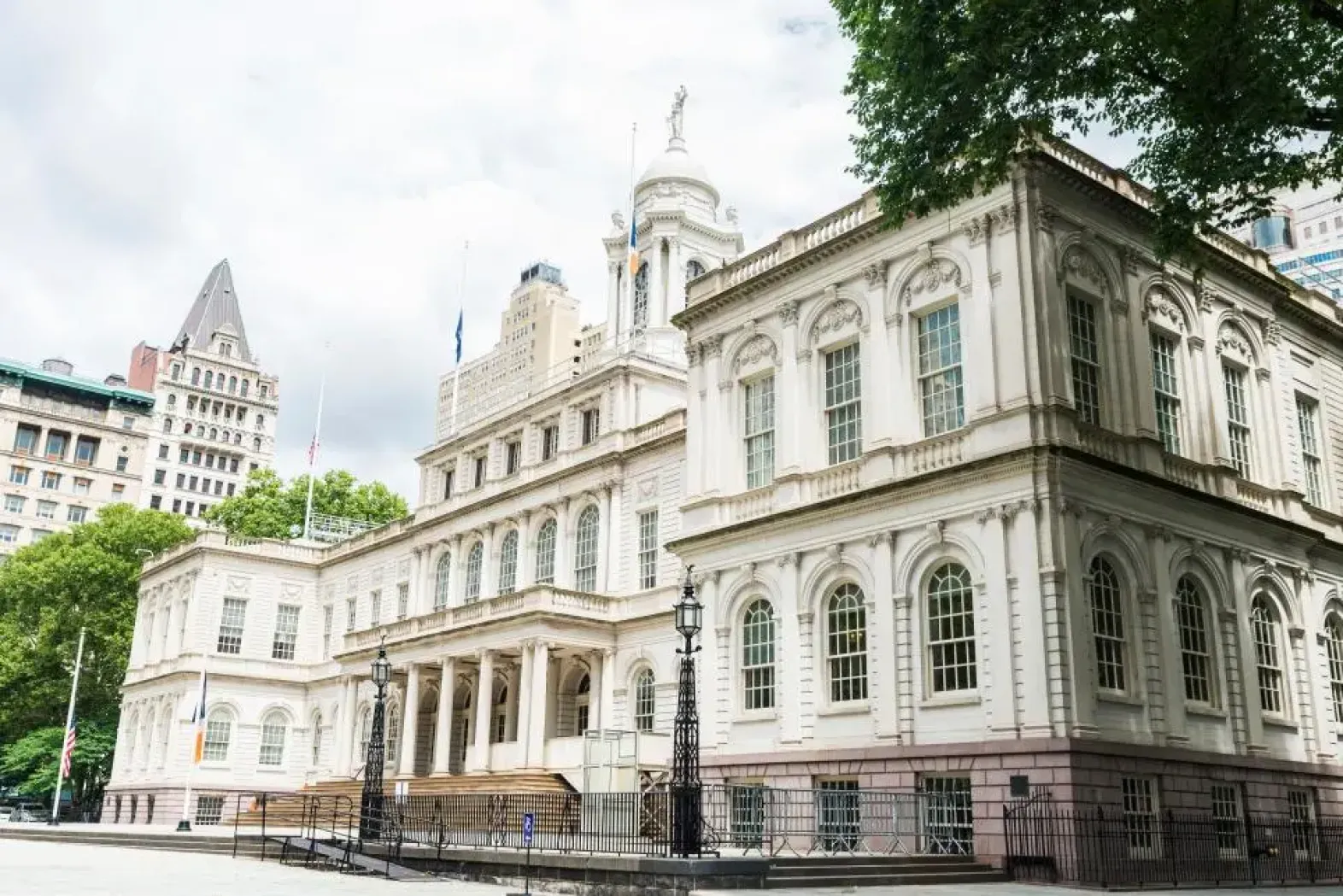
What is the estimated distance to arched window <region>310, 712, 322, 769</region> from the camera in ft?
181

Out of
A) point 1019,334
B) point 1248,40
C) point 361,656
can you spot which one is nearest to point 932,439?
point 1019,334

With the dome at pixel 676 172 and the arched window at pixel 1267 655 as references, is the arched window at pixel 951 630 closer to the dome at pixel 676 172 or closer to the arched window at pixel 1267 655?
the arched window at pixel 1267 655

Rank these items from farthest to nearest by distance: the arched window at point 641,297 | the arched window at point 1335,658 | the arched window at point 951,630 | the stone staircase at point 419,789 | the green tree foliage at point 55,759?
the green tree foliage at point 55,759 < the arched window at point 641,297 < the stone staircase at point 419,789 < the arched window at point 1335,658 < the arched window at point 951,630

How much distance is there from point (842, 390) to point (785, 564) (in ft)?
14.0

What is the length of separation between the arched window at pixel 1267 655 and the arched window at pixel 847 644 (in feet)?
28.5

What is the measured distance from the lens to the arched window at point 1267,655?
89.1 feet

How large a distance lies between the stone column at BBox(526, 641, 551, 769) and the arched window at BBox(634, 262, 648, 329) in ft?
59.3

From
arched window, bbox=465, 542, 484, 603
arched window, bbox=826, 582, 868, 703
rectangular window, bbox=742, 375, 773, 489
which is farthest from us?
arched window, bbox=465, 542, 484, 603

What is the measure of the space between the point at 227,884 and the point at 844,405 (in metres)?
16.3

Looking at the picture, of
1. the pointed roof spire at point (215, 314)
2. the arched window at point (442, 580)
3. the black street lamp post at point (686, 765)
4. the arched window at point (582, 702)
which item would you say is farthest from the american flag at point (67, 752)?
the pointed roof spire at point (215, 314)

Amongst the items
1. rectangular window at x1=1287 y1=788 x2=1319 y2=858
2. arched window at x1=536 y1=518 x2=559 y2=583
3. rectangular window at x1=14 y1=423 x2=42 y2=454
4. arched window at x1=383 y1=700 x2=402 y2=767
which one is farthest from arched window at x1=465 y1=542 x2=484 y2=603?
rectangular window at x1=14 y1=423 x2=42 y2=454

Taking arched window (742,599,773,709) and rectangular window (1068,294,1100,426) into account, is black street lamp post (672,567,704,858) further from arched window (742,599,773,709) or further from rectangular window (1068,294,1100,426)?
rectangular window (1068,294,1100,426)

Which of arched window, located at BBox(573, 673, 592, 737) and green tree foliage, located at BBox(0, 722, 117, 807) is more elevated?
arched window, located at BBox(573, 673, 592, 737)

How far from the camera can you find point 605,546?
40.1 m
